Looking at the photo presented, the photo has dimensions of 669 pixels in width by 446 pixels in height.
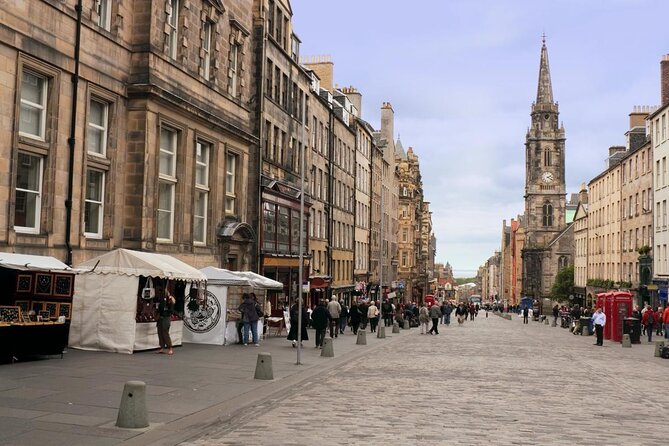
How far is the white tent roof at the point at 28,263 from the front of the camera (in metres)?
15.7

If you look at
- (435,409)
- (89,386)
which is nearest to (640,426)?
(435,409)

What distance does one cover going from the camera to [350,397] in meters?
13.8

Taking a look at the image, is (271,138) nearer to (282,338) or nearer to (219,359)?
(282,338)

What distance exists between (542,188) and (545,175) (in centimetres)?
243

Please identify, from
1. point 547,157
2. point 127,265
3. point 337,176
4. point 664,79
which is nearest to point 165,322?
point 127,265

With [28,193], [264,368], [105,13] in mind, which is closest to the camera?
[264,368]

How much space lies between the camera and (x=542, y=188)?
134 meters

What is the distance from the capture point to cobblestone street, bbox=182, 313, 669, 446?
1007 centimetres

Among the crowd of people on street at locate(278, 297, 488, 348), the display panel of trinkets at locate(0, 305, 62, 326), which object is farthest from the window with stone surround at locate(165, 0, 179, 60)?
the display panel of trinkets at locate(0, 305, 62, 326)

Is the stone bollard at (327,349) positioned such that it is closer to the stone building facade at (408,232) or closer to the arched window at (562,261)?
the stone building facade at (408,232)

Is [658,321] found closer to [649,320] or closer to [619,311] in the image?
[649,320]

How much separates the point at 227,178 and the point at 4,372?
1832cm

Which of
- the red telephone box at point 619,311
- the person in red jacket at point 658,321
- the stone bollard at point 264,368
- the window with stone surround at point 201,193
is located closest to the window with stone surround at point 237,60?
the window with stone surround at point 201,193

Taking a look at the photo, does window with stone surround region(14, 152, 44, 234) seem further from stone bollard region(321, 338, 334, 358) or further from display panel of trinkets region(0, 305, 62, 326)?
stone bollard region(321, 338, 334, 358)
